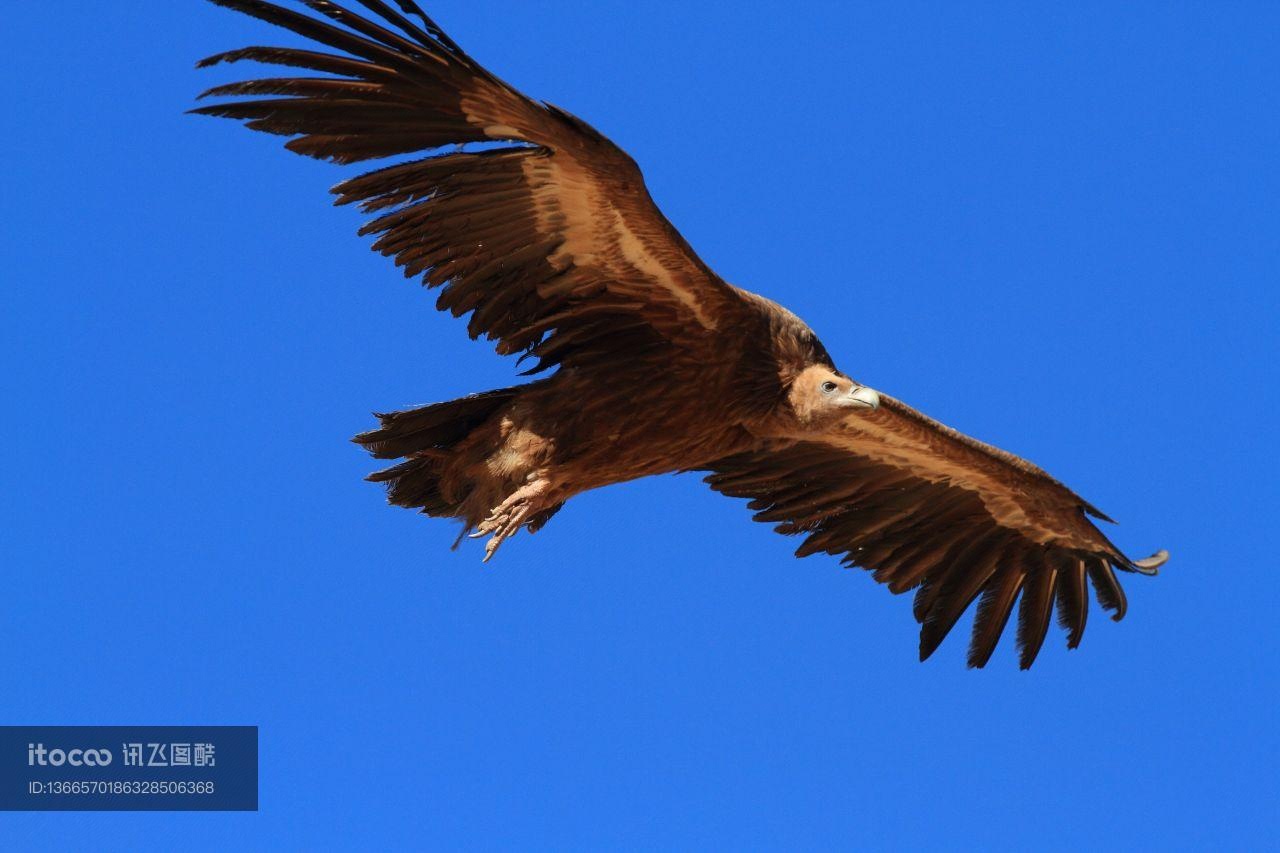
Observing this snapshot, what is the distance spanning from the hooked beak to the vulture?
0.01 meters

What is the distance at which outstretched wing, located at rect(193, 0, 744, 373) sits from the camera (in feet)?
27.2

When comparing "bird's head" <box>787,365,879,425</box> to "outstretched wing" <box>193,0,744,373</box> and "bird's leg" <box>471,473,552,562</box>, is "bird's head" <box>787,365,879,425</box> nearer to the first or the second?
"outstretched wing" <box>193,0,744,373</box>

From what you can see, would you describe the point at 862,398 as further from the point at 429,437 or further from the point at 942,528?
the point at 429,437

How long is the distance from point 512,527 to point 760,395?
1442mm

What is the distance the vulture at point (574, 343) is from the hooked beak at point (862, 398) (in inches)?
0.4

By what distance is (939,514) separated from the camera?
1126 centimetres

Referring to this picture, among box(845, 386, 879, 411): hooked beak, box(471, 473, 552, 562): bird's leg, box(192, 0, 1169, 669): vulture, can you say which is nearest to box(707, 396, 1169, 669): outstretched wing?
box(192, 0, 1169, 669): vulture

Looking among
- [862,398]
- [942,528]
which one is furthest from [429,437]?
[942,528]

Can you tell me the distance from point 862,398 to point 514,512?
1855 millimetres

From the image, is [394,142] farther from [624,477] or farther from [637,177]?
[624,477]

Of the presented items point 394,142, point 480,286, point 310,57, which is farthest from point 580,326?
point 310,57

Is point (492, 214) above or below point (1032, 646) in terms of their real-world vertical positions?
above

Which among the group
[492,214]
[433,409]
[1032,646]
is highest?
[492,214]

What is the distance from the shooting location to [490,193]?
29.4ft
